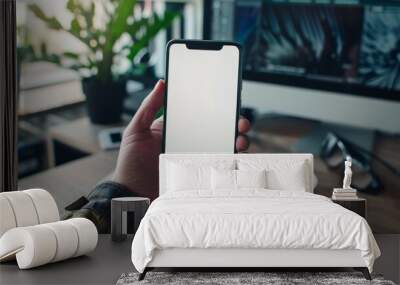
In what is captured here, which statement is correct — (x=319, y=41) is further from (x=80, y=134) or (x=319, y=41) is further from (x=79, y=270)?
(x=79, y=270)

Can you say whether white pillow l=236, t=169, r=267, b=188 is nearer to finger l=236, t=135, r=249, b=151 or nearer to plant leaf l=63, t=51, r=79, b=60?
finger l=236, t=135, r=249, b=151

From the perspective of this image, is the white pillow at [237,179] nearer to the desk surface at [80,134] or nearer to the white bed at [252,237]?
the white bed at [252,237]

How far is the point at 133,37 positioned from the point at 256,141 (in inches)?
58.8

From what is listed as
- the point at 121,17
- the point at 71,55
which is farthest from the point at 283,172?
the point at 71,55

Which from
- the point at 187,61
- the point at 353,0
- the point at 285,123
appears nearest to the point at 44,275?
the point at 187,61

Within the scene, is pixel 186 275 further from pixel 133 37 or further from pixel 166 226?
pixel 133 37

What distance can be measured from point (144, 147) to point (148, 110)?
342mm

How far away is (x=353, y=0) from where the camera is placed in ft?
22.9

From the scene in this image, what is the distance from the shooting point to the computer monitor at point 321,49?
6996 millimetres

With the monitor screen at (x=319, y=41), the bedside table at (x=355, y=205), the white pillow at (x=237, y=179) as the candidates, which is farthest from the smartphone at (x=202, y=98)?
the bedside table at (x=355, y=205)

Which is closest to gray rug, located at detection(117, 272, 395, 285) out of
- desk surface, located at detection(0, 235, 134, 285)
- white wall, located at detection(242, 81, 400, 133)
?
desk surface, located at detection(0, 235, 134, 285)

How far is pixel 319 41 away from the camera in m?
7.08

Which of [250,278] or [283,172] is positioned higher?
[283,172]

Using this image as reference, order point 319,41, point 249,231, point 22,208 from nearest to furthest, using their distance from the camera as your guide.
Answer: point 249,231, point 22,208, point 319,41
